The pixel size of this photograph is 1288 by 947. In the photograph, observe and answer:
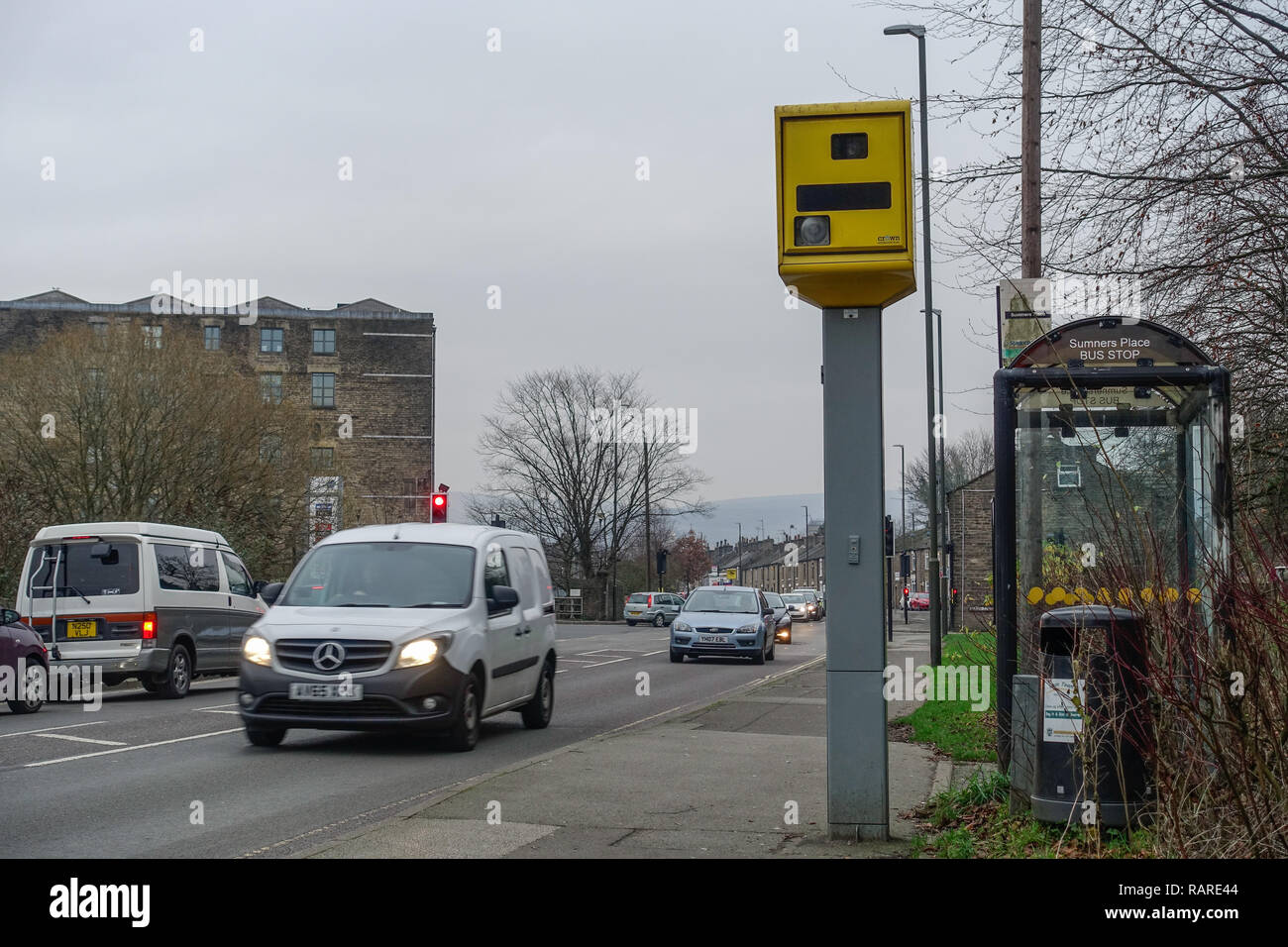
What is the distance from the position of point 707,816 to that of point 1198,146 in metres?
8.15

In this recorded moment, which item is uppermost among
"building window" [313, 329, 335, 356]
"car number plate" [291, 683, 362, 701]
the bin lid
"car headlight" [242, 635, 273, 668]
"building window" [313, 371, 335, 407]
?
"building window" [313, 329, 335, 356]

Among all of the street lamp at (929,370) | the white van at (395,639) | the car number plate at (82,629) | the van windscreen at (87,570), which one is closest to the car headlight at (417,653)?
the white van at (395,639)

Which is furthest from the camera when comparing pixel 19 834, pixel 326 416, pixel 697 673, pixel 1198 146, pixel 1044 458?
pixel 326 416

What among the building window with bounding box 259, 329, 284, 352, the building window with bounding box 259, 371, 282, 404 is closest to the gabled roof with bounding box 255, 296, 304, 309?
the building window with bounding box 259, 329, 284, 352

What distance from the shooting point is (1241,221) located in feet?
40.8

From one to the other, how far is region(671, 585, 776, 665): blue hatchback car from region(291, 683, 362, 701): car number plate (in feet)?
55.4

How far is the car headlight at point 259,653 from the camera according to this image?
36.8 ft

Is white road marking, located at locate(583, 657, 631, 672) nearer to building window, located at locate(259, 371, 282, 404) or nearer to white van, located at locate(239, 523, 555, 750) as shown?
white van, located at locate(239, 523, 555, 750)

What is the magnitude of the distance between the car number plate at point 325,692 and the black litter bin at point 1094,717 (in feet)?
19.7

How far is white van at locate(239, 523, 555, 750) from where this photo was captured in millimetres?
11047

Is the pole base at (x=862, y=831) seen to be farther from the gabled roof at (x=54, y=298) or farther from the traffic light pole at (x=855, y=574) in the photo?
the gabled roof at (x=54, y=298)

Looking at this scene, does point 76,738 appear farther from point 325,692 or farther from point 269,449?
point 269,449
